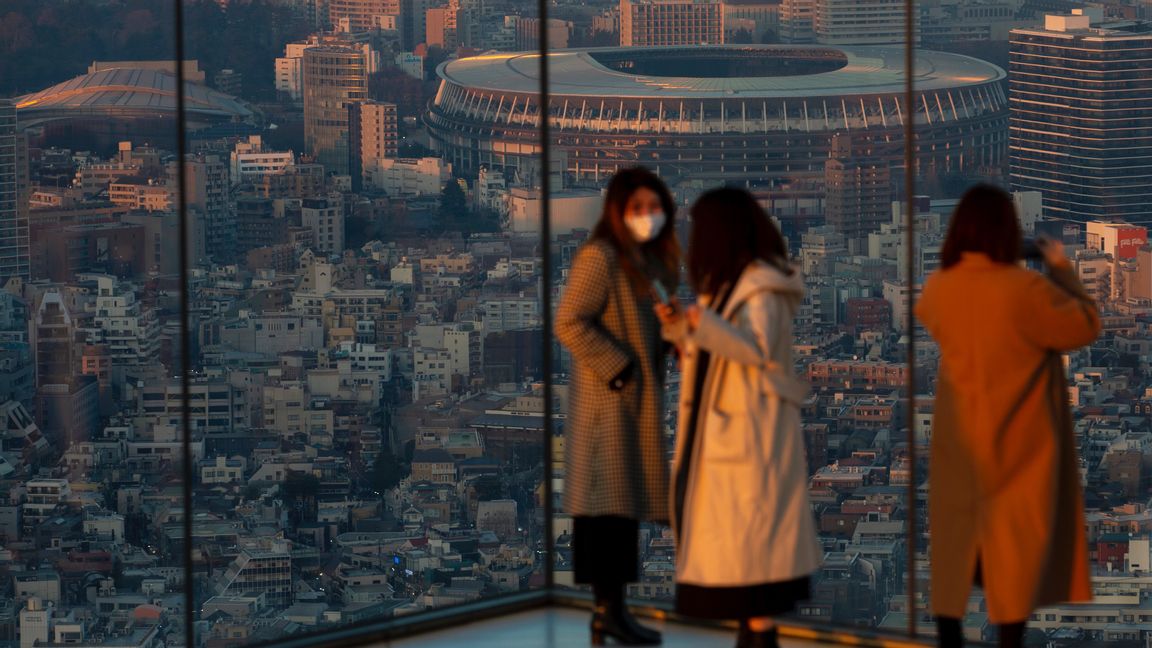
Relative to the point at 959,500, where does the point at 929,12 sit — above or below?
above

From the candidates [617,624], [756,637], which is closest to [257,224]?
[617,624]

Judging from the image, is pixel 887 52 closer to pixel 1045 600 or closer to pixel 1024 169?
pixel 1024 169

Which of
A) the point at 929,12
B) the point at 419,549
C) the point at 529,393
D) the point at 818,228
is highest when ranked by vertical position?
the point at 929,12

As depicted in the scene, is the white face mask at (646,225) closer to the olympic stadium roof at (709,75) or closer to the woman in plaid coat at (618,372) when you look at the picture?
the woman in plaid coat at (618,372)

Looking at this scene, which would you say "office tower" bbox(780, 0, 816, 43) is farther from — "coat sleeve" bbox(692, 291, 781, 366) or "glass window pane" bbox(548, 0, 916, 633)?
"coat sleeve" bbox(692, 291, 781, 366)

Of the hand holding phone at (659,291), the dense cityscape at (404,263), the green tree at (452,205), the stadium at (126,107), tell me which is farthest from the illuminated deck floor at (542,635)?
the stadium at (126,107)

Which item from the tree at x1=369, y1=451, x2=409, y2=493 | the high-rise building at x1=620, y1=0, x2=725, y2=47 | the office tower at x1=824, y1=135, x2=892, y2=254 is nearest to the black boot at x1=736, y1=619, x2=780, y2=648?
the office tower at x1=824, y1=135, x2=892, y2=254

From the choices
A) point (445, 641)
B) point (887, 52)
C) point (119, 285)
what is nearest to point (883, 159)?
point (887, 52)
